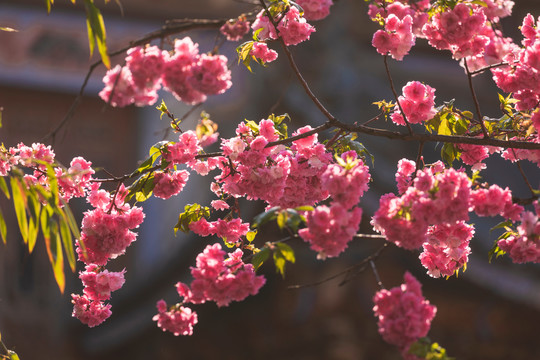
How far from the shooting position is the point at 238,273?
183 cm

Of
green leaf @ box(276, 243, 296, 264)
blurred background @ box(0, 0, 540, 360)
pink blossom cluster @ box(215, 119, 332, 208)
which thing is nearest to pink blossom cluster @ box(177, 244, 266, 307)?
green leaf @ box(276, 243, 296, 264)

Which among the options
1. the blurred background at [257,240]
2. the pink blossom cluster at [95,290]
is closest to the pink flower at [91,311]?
the pink blossom cluster at [95,290]

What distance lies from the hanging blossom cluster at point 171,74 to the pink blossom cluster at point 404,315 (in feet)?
2.02

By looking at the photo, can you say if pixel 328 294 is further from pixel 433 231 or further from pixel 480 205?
pixel 480 205

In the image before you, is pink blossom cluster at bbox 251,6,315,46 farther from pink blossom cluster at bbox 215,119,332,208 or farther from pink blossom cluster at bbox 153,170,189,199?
pink blossom cluster at bbox 153,170,189,199

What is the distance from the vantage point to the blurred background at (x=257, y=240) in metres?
4.22

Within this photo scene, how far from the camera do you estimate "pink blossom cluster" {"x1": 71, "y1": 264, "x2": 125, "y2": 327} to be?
A: 2.14 metres

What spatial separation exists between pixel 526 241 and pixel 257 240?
2.56m

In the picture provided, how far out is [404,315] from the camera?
1.64 metres

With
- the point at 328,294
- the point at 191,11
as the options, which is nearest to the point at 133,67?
the point at 328,294

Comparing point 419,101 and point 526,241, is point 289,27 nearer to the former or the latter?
point 419,101

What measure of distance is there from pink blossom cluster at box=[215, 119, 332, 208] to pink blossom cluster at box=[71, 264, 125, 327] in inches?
17.1

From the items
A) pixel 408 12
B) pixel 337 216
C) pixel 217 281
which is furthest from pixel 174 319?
pixel 408 12

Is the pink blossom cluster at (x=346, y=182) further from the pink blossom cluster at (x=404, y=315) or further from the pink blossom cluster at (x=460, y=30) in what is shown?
the pink blossom cluster at (x=460, y=30)
